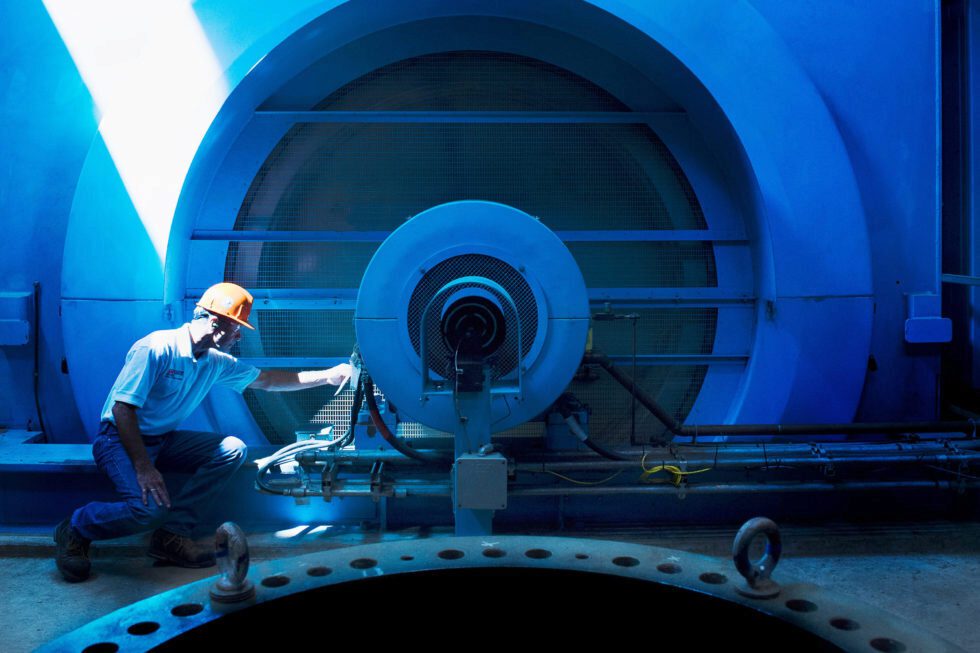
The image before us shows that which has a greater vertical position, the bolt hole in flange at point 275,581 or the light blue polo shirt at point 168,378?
the light blue polo shirt at point 168,378

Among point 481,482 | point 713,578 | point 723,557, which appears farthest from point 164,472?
point 713,578

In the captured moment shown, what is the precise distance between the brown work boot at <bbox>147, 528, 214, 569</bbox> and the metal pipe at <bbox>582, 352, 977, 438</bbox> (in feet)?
5.04

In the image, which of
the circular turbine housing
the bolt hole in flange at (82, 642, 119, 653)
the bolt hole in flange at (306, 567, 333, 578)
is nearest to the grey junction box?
the circular turbine housing

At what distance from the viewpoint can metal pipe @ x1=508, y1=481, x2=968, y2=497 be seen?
319 centimetres

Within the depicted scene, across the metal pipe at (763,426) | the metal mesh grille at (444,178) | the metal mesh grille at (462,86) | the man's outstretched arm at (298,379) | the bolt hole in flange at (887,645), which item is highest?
the metal mesh grille at (462,86)

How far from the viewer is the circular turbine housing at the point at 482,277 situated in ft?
9.50

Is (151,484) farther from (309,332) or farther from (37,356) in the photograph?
(37,356)

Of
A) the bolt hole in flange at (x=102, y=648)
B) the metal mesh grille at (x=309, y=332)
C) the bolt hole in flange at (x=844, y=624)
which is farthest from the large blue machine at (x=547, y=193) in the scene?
the bolt hole in flange at (x=102, y=648)

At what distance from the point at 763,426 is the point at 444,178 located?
5.08 ft

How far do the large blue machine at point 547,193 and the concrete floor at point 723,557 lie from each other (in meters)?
0.24

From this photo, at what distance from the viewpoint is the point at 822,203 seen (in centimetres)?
334

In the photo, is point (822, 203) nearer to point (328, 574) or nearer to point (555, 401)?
point (555, 401)

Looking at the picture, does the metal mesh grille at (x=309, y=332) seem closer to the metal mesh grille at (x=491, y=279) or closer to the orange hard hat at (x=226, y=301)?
the orange hard hat at (x=226, y=301)

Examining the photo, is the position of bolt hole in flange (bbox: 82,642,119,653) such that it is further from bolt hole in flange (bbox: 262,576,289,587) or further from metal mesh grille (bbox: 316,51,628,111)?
metal mesh grille (bbox: 316,51,628,111)
